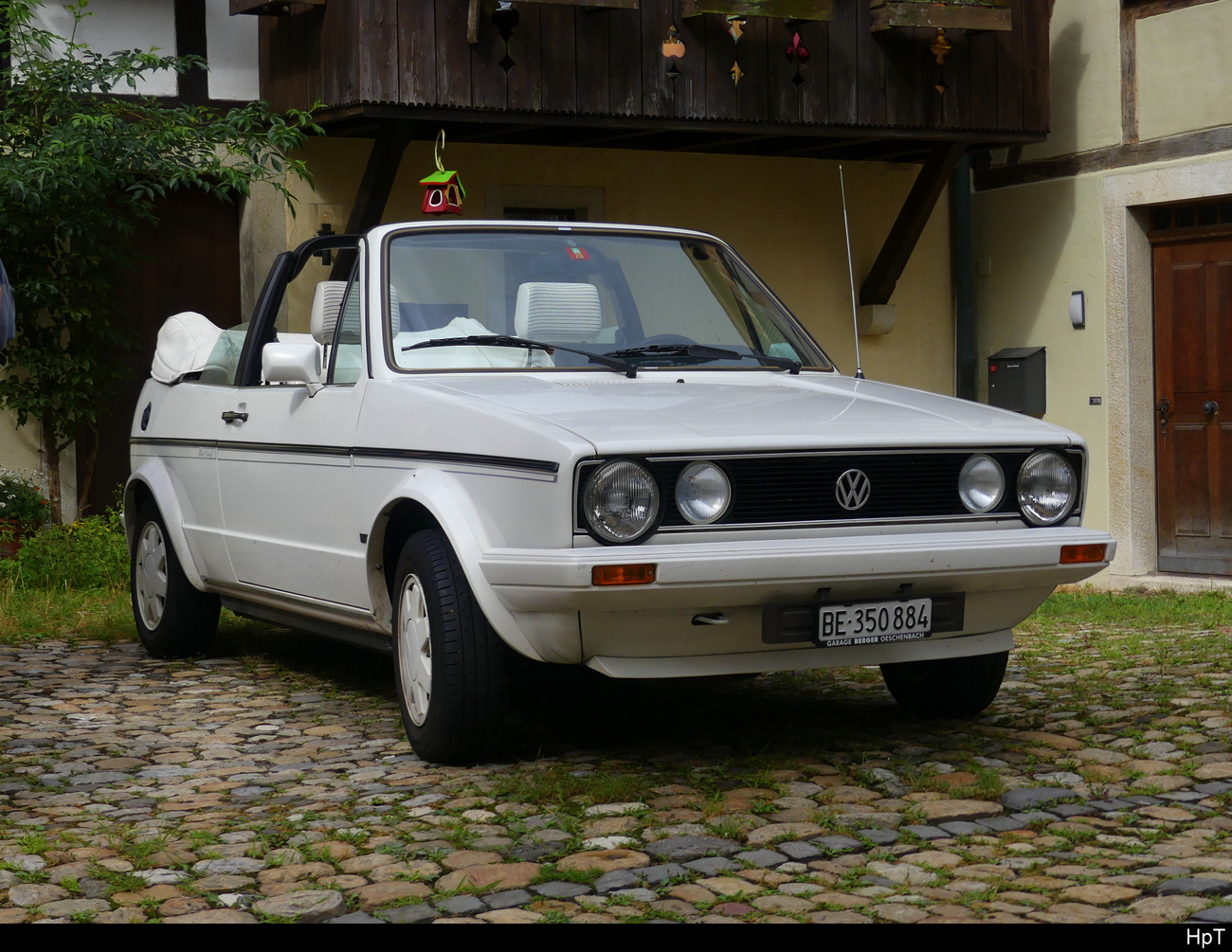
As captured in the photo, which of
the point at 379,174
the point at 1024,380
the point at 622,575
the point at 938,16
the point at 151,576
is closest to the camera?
the point at 622,575

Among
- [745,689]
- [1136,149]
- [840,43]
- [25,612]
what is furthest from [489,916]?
[1136,149]

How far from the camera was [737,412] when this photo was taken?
4.61 m

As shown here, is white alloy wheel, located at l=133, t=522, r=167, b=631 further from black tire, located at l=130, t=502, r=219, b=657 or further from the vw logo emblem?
the vw logo emblem

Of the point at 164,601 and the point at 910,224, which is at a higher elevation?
the point at 910,224

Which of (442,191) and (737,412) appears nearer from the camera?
(737,412)

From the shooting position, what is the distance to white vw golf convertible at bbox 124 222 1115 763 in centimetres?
426

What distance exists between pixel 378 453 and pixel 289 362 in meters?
0.49

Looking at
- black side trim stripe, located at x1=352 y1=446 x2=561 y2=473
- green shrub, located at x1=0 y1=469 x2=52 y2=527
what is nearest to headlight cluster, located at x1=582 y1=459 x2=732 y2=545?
black side trim stripe, located at x1=352 y1=446 x2=561 y2=473

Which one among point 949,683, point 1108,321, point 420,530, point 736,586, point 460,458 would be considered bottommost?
point 949,683

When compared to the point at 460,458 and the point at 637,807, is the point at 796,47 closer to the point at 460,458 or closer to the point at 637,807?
the point at 460,458

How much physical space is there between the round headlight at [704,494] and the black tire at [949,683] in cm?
137

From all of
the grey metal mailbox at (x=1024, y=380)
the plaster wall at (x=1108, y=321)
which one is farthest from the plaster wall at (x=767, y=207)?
the plaster wall at (x=1108, y=321)

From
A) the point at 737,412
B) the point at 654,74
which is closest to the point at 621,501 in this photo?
the point at 737,412

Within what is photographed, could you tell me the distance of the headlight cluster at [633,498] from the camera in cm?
419
